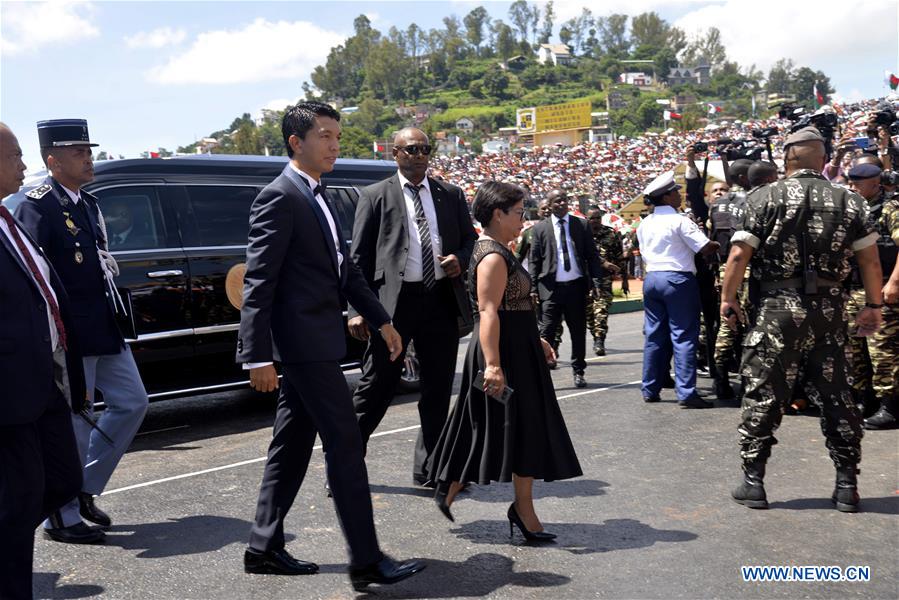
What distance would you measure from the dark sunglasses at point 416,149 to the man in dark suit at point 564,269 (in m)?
3.79

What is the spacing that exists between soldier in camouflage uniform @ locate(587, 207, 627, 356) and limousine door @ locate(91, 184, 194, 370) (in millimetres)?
4367

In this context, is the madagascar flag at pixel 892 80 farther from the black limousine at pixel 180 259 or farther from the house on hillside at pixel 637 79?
the house on hillside at pixel 637 79

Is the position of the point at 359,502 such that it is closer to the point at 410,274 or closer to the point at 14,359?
the point at 14,359

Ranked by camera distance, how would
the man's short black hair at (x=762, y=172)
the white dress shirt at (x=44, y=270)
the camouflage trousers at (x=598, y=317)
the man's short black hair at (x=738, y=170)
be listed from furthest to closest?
the camouflage trousers at (x=598, y=317), the man's short black hair at (x=738, y=170), the man's short black hair at (x=762, y=172), the white dress shirt at (x=44, y=270)

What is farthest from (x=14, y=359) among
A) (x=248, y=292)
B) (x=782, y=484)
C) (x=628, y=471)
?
(x=782, y=484)

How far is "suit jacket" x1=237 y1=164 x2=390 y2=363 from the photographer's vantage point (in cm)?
390

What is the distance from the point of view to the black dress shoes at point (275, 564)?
4.13m

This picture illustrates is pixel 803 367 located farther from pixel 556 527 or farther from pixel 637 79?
pixel 637 79

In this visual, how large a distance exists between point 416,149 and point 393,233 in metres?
0.51

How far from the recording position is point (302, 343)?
13.0ft

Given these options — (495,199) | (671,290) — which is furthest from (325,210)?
(671,290)

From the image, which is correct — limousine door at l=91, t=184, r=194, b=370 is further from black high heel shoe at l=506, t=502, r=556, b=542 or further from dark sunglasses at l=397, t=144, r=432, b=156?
black high heel shoe at l=506, t=502, r=556, b=542

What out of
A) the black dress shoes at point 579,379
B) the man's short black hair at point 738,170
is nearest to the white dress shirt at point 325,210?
the man's short black hair at point 738,170

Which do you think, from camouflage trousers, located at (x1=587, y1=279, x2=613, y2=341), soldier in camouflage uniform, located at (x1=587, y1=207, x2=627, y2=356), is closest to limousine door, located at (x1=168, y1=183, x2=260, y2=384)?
soldier in camouflage uniform, located at (x1=587, y1=207, x2=627, y2=356)
